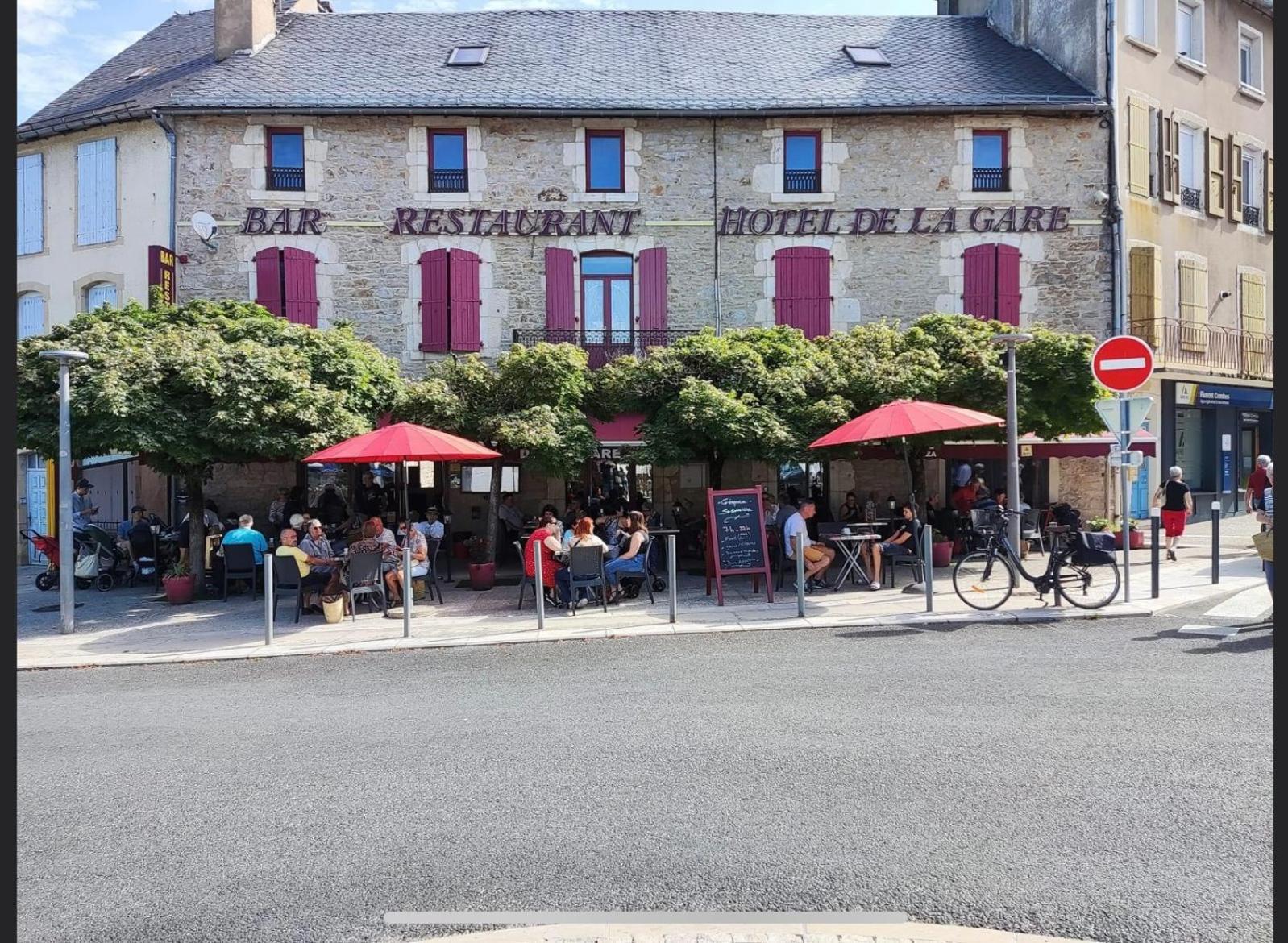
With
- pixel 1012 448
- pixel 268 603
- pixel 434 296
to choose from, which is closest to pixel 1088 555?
pixel 1012 448

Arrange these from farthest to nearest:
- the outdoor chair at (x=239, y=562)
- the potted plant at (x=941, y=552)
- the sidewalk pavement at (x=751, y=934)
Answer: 1. the potted plant at (x=941, y=552)
2. the outdoor chair at (x=239, y=562)
3. the sidewalk pavement at (x=751, y=934)

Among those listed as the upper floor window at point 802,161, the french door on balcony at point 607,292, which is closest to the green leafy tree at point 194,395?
the french door on balcony at point 607,292

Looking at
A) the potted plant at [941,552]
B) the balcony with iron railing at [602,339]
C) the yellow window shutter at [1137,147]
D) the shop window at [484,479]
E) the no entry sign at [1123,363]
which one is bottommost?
the potted plant at [941,552]

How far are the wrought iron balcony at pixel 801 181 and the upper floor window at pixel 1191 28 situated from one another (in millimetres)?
9508

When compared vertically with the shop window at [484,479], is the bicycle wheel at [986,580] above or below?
below

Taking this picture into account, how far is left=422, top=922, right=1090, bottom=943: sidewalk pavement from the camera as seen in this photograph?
10.0ft

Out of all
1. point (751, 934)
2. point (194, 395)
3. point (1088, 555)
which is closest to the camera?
point (751, 934)

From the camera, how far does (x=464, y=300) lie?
17531mm

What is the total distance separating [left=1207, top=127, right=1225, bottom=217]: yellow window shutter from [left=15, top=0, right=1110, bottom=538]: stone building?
4536 mm

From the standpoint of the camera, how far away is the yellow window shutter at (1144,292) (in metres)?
18.4

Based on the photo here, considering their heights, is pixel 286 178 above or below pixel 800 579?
above

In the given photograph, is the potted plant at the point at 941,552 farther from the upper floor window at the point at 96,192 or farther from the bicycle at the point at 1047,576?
the upper floor window at the point at 96,192

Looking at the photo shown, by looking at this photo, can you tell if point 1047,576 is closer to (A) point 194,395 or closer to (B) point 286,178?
(A) point 194,395

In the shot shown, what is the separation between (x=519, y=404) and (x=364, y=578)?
12.2ft
